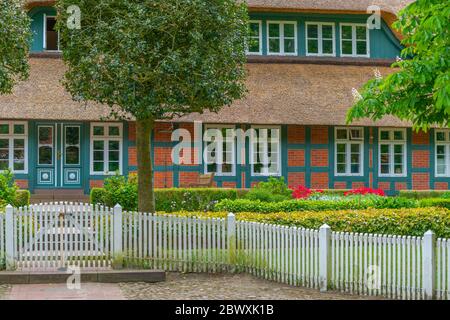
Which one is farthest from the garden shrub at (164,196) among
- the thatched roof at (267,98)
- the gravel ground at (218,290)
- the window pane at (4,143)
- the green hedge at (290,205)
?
the gravel ground at (218,290)

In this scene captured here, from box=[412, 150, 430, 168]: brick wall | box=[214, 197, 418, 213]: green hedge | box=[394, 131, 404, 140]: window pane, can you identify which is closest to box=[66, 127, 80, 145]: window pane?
box=[214, 197, 418, 213]: green hedge

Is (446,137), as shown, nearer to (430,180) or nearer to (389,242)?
(430,180)

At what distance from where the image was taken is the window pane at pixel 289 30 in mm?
28392

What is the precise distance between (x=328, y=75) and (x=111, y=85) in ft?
50.6

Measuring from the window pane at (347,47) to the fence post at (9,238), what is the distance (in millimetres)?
18774

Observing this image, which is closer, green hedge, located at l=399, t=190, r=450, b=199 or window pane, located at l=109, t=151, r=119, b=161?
green hedge, located at l=399, t=190, r=450, b=199

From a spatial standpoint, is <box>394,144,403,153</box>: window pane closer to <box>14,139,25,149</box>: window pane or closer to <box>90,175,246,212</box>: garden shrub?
<box>90,175,246,212</box>: garden shrub

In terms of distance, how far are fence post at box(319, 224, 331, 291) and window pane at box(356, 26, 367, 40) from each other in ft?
59.4

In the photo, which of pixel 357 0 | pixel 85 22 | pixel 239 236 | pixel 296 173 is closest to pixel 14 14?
pixel 85 22

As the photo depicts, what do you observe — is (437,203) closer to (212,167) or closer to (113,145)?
(212,167)

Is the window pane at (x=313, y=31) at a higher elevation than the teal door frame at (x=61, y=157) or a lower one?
higher

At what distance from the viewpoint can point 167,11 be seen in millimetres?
13852

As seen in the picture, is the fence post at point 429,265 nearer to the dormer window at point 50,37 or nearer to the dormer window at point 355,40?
the dormer window at point 355,40

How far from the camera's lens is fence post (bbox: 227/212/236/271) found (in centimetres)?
1345
